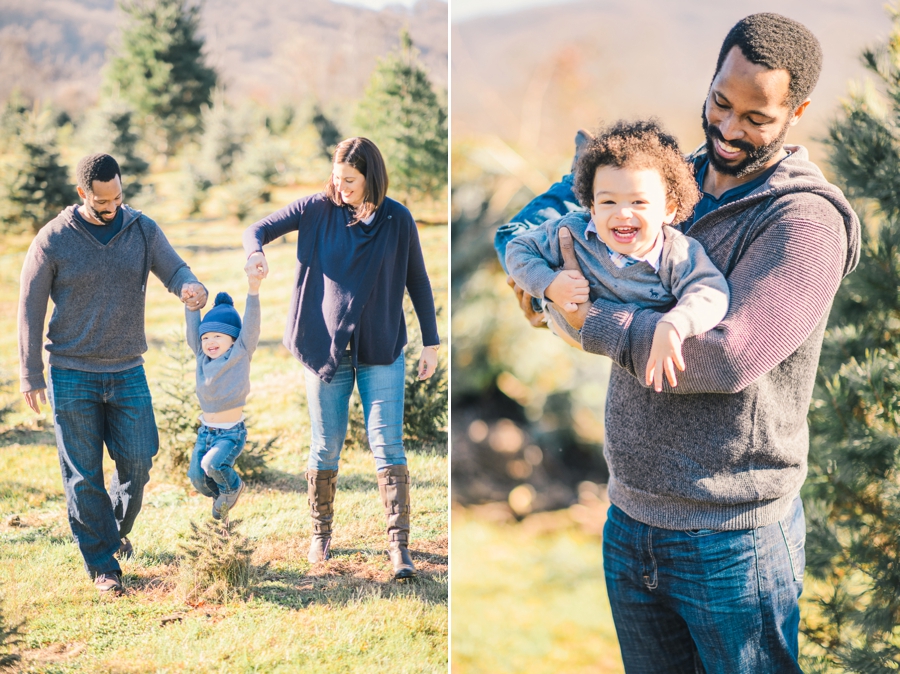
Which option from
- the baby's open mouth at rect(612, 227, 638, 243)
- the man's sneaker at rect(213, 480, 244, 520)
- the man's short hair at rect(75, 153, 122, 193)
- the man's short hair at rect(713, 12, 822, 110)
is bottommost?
the man's sneaker at rect(213, 480, 244, 520)

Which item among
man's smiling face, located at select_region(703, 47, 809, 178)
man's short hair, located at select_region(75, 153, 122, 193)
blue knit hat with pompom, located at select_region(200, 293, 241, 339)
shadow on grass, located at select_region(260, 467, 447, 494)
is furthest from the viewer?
shadow on grass, located at select_region(260, 467, 447, 494)

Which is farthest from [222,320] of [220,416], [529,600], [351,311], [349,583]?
[529,600]

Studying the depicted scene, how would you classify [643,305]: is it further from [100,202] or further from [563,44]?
[563,44]

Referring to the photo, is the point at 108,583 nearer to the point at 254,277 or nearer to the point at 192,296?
the point at 192,296

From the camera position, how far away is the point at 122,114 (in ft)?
12.8

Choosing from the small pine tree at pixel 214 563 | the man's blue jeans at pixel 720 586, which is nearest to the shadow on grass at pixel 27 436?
the small pine tree at pixel 214 563

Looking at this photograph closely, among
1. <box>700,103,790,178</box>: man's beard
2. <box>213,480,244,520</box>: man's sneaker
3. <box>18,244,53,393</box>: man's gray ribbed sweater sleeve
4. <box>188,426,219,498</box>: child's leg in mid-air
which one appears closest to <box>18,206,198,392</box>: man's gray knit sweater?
<box>18,244,53,393</box>: man's gray ribbed sweater sleeve

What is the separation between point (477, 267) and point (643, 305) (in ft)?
16.4

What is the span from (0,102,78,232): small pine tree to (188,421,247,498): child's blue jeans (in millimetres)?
931

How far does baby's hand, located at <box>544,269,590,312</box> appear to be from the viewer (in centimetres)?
207

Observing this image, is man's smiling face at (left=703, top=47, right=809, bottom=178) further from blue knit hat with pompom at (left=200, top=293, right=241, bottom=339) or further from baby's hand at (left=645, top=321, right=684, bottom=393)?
blue knit hat with pompom at (left=200, top=293, right=241, bottom=339)

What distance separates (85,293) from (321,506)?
110 cm

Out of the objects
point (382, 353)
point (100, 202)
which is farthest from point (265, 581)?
point (100, 202)

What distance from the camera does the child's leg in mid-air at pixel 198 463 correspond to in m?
2.72
